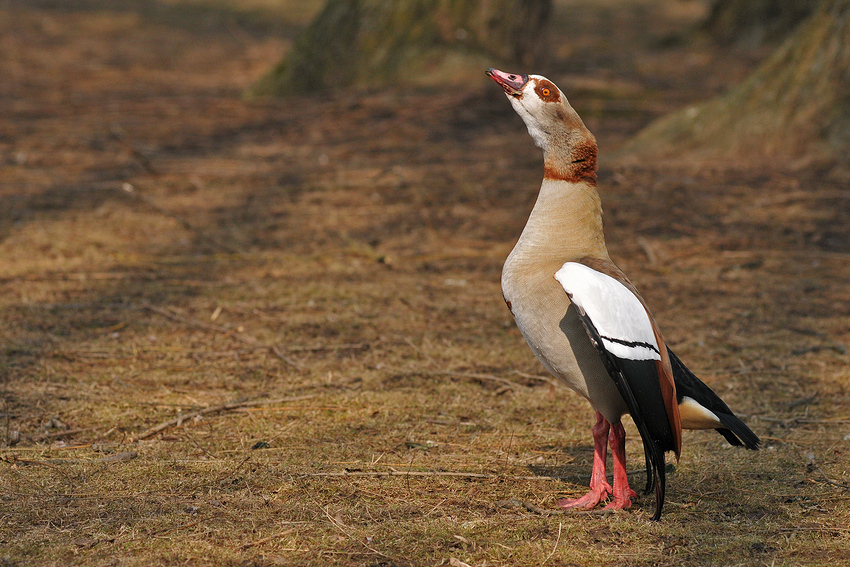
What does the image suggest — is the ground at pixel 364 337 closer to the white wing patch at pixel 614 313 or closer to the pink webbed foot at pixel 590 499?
the pink webbed foot at pixel 590 499

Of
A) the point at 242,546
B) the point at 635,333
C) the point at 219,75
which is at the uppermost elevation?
the point at 635,333

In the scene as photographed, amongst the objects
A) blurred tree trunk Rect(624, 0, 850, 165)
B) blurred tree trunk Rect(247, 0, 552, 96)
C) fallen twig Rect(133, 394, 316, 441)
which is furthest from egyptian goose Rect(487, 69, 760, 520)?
blurred tree trunk Rect(247, 0, 552, 96)

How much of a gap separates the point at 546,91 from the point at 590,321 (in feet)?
3.13

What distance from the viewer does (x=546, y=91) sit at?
10.8 ft

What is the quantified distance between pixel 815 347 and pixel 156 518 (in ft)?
12.2

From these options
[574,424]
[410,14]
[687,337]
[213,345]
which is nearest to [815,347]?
[687,337]

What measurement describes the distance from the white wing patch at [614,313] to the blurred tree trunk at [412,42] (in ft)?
27.5

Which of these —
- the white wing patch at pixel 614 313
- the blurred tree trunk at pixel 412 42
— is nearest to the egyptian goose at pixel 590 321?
the white wing patch at pixel 614 313

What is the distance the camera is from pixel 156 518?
2.95 metres

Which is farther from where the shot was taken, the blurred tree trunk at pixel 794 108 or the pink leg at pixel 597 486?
the blurred tree trunk at pixel 794 108

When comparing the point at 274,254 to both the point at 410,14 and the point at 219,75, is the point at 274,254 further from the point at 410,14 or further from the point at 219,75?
the point at 219,75

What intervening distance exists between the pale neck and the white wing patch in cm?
31

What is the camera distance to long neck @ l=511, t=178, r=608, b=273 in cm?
329

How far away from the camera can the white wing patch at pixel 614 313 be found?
9.54 ft
